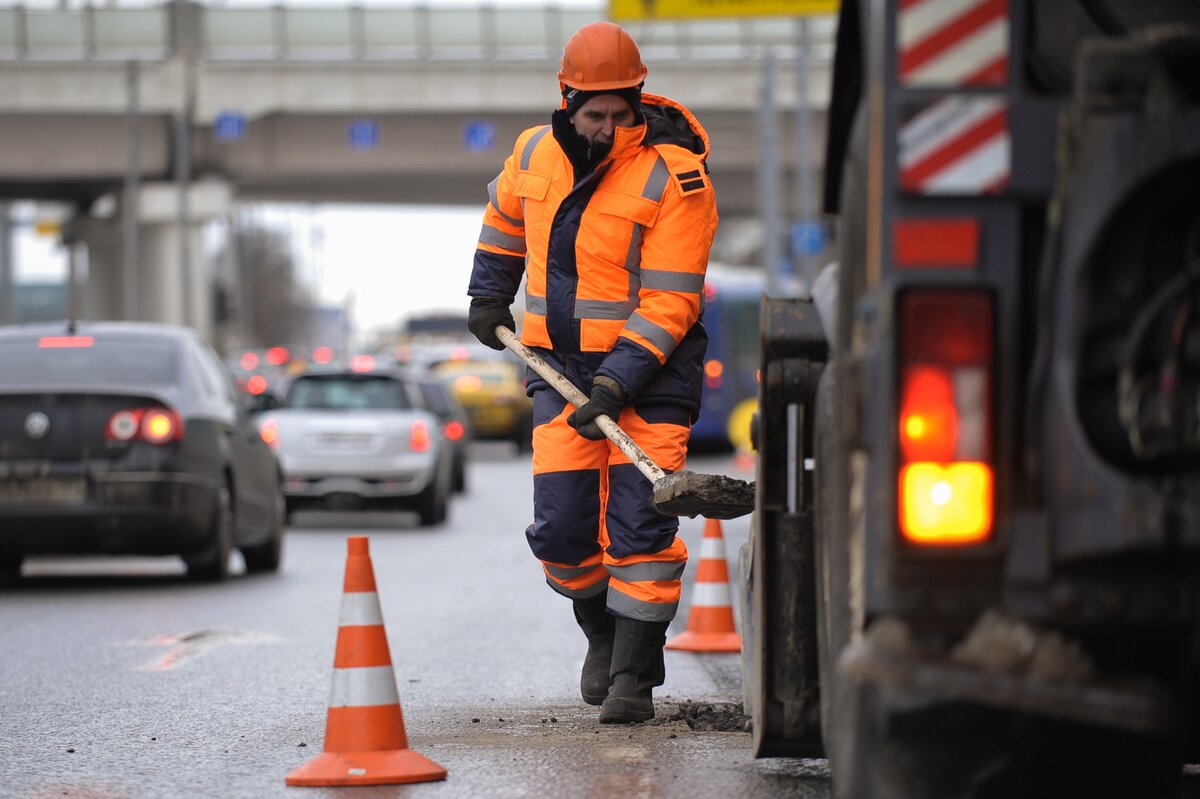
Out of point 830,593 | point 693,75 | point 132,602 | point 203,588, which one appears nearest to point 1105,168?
Result: point 830,593

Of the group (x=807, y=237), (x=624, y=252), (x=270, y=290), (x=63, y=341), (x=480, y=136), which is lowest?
(x=63, y=341)

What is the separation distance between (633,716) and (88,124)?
4012 centimetres

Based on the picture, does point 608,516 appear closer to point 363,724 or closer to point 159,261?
point 363,724

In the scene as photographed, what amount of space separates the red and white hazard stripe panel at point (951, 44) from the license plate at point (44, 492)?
9085 mm

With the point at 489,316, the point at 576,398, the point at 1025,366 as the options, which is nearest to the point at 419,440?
the point at 489,316

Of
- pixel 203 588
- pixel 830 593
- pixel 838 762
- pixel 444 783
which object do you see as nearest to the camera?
pixel 838 762

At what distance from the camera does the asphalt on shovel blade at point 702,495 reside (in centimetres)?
627

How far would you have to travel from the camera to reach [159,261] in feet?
163

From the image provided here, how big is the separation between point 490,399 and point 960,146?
1302 inches

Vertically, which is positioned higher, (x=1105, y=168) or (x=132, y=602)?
(x=1105, y=168)

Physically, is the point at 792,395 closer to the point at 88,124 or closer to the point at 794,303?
the point at 794,303

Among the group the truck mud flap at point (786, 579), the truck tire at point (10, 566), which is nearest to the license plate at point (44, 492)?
the truck tire at point (10, 566)

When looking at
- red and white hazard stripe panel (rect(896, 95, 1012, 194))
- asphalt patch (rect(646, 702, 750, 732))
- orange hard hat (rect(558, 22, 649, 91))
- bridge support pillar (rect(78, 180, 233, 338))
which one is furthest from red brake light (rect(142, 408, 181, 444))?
bridge support pillar (rect(78, 180, 233, 338))

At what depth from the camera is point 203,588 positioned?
41.5ft
